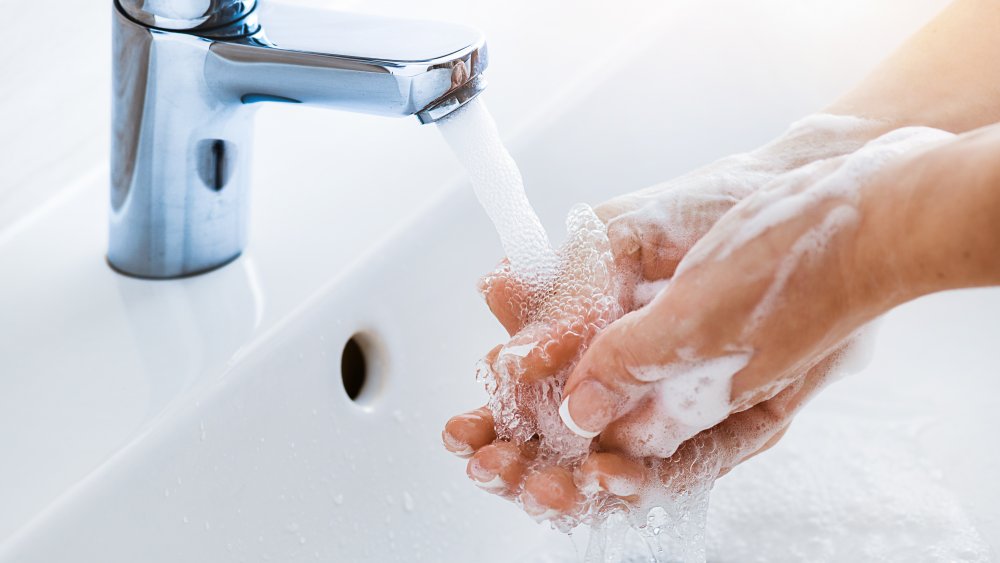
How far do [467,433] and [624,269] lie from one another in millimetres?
144

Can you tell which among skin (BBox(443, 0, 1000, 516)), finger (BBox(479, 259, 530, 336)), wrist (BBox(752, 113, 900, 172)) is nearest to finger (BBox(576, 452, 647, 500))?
skin (BBox(443, 0, 1000, 516))

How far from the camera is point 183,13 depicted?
58 cm

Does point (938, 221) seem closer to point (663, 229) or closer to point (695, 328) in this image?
point (695, 328)

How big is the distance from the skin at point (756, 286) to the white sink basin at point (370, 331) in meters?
0.11

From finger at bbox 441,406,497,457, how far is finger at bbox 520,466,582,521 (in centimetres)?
4

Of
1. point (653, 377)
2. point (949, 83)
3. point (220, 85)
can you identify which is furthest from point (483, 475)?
point (949, 83)

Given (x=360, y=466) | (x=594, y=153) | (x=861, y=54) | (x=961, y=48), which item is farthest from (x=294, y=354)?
(x=861, y=54)

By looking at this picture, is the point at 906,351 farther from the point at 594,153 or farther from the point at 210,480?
the point at 210,480

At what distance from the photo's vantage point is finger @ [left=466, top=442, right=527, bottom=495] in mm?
582

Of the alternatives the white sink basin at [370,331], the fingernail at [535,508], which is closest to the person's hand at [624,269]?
the fingernail at [535,508]

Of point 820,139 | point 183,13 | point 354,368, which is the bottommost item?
point 354,368

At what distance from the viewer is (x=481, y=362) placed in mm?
622

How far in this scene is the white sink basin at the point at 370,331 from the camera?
57 centimetres

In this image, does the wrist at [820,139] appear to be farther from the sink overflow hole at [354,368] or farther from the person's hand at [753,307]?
the sink overflow hole at [354,368]
